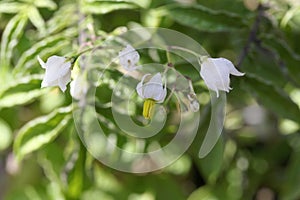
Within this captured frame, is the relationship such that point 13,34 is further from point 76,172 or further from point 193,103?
point 193,103

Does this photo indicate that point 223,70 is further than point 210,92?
No

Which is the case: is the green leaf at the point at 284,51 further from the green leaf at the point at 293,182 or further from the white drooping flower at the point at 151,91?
the white drooping flower at the point at 151,91

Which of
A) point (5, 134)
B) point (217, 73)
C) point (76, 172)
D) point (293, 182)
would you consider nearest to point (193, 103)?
point (217, 73)

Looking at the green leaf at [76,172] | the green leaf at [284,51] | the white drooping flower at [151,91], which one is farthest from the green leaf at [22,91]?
the green leaf at [284,51]

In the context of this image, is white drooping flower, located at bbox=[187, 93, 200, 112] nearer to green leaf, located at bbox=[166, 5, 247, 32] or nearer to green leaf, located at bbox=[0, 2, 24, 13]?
green leaf, located at bbox=[166, 5, 247, 32]

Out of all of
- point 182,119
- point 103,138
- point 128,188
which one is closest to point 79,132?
point 103,138

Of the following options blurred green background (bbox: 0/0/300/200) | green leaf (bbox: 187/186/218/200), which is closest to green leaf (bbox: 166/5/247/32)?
blurred green background (bbox: 0/0/300/200)

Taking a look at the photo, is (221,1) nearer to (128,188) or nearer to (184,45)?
(184,45)
